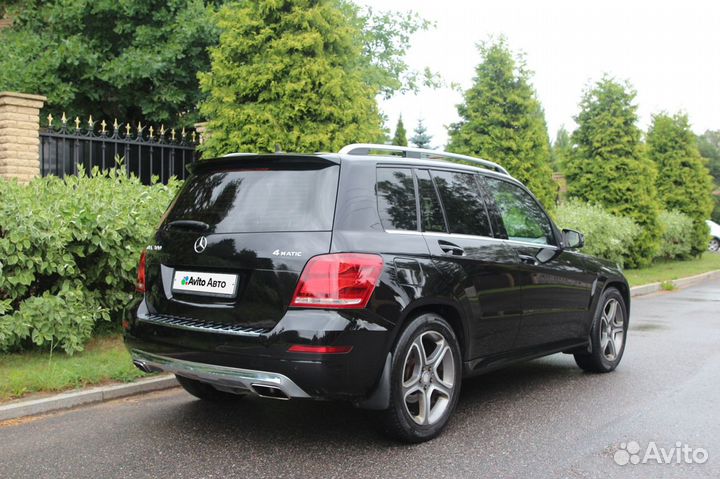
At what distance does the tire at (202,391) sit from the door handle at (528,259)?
2435 mm

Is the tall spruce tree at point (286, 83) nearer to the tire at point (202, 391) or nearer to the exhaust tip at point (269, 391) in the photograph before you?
the tire at point (202, 391)

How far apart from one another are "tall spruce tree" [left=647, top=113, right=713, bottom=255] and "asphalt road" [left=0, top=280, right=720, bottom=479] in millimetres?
20460

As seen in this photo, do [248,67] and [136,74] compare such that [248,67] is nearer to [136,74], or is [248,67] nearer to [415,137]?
[136,74]

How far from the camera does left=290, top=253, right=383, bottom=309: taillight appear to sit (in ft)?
13.0

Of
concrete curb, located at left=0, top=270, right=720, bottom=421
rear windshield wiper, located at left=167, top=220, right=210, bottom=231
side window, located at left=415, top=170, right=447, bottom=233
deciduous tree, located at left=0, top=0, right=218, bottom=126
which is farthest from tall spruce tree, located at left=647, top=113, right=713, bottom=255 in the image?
rear windshield wiper, located at left=167, top=220, right=210, bottom=231

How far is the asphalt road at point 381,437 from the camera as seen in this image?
13.3ft

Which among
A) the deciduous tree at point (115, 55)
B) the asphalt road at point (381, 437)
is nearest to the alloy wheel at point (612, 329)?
the asphalt road at point (381, 437)

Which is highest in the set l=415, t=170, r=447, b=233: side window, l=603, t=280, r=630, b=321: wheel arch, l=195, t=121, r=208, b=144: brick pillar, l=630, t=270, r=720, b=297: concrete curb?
l=195, t=121, r=208, b=144: brick pillar

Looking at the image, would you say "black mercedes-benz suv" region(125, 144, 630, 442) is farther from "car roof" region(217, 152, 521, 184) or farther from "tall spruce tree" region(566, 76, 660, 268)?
"tall spruce tree" region(566, 76, 660, 268)

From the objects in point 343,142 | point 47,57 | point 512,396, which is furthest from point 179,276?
point 47,57

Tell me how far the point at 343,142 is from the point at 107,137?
364cm

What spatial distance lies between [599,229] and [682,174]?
10.6 metres

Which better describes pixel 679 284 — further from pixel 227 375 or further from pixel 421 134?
pixel 421 134

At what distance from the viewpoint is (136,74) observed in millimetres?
15109
